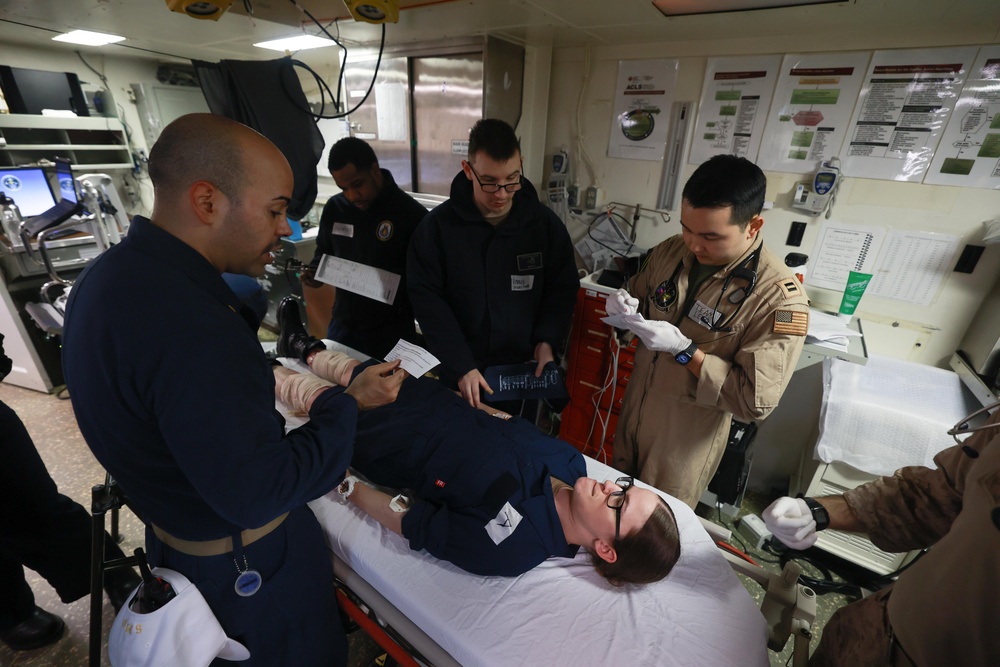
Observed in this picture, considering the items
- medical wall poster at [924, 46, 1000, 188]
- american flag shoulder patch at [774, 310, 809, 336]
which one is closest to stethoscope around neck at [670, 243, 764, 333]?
american flag shoulder patch at [774, 310, 809, 336]

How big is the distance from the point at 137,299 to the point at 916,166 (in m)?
3.06

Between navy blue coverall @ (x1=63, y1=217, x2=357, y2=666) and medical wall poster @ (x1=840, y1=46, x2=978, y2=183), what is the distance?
108 inches

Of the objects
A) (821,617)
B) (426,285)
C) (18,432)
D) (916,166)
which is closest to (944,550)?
(821,617)

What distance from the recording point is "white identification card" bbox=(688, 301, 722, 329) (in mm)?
1521

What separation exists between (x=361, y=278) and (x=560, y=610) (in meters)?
1.73

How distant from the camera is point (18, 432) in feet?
4.97

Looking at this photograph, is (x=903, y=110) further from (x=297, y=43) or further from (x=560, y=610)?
(x=297, y=43)

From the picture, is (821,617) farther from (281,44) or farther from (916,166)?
(281,44)

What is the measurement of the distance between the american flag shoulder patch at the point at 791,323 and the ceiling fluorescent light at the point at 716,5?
126 cm

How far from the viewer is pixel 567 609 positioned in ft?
3.92

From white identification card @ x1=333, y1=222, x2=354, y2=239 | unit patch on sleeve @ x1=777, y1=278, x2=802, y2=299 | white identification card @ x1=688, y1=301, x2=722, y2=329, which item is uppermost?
unit patch on sleeve @ x1=777, y1=278, x2=802, y2=299

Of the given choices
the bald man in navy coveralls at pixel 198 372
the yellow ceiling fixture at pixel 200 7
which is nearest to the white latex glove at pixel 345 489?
the bald man in navy coveralls at pixel 198 372

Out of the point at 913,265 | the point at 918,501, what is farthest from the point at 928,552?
the point at 913,265

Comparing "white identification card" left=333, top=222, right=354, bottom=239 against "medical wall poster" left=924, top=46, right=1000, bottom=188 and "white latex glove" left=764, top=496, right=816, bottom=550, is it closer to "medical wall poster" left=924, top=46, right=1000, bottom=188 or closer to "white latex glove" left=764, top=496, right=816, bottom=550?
"white latex glove" left=764, top=496, right=816, bottom=550
